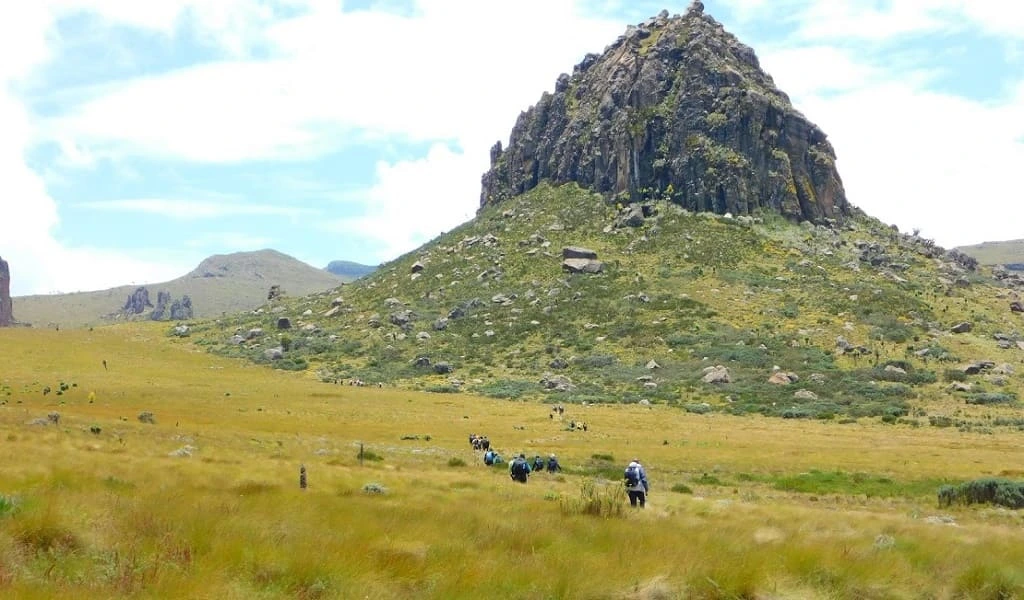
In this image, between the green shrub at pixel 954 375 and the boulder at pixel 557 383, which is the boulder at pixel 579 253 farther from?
the green shrub at pixel 954 375

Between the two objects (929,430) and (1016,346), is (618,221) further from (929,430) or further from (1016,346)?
(929,430)

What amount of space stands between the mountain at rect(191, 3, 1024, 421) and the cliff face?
35 centimetres

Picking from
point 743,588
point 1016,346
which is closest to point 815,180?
point 1016,346

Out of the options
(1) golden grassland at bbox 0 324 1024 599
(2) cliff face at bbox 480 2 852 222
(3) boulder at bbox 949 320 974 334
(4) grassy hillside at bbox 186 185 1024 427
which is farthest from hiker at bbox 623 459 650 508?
(2) cliff face at bbox 480 2 852 222

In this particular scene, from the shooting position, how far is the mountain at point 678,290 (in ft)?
241

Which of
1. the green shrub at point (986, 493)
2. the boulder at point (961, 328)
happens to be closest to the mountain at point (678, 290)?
the boulder at point (961, 328)

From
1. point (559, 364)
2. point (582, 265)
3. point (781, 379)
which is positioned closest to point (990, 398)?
point (781, 379)

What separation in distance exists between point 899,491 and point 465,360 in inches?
2411

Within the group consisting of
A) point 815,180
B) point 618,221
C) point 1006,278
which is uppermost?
point 815,180

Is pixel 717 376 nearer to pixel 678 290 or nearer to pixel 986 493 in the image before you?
pixel 678 290

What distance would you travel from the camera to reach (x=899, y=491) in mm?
29984

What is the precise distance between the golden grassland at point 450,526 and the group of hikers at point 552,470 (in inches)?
29.5

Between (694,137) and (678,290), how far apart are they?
33.2 m

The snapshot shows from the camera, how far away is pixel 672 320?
89.0 m
